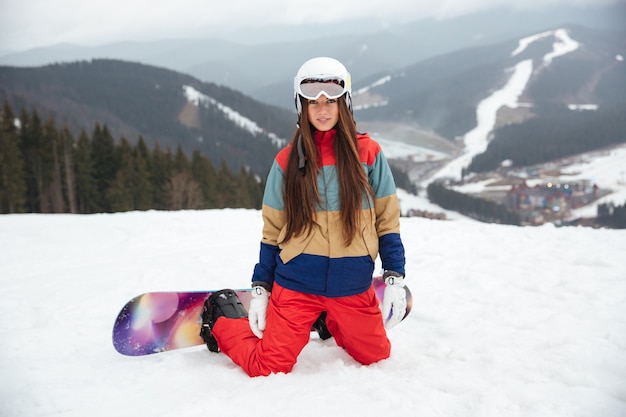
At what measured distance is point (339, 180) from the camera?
2.79m

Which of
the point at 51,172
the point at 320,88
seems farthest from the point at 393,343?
the point at 51,172

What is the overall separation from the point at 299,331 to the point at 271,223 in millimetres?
774

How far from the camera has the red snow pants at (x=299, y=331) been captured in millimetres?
2834

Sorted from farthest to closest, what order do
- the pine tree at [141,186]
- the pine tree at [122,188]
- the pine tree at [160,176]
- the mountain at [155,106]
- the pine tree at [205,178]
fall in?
the mountain at [155,106], the pine tree at [205,178], the pine tree at [160,176], the pine tree at [141,186], the pine tree at [122,188]

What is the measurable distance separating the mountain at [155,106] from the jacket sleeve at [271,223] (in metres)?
99.3

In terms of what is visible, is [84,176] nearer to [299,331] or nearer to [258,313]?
[258,313]

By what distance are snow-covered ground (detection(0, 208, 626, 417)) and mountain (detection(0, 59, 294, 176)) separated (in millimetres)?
96197

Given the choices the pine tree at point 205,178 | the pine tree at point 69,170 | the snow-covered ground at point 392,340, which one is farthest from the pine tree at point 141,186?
the snow-covered ground at point 392,340

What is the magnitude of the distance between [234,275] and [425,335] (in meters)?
2.88

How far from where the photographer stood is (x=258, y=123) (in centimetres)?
12650

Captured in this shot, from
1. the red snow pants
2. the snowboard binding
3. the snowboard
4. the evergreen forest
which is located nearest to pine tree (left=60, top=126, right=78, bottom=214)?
the evergreen forest

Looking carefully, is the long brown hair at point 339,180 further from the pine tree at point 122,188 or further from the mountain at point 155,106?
the mountain at point 155,106

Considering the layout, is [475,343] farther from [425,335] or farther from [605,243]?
[605,243]

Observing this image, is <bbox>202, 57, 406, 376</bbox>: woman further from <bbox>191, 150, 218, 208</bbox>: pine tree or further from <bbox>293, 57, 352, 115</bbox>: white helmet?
<bbox>191, 150, 218, 208</bbox>: pine tree
